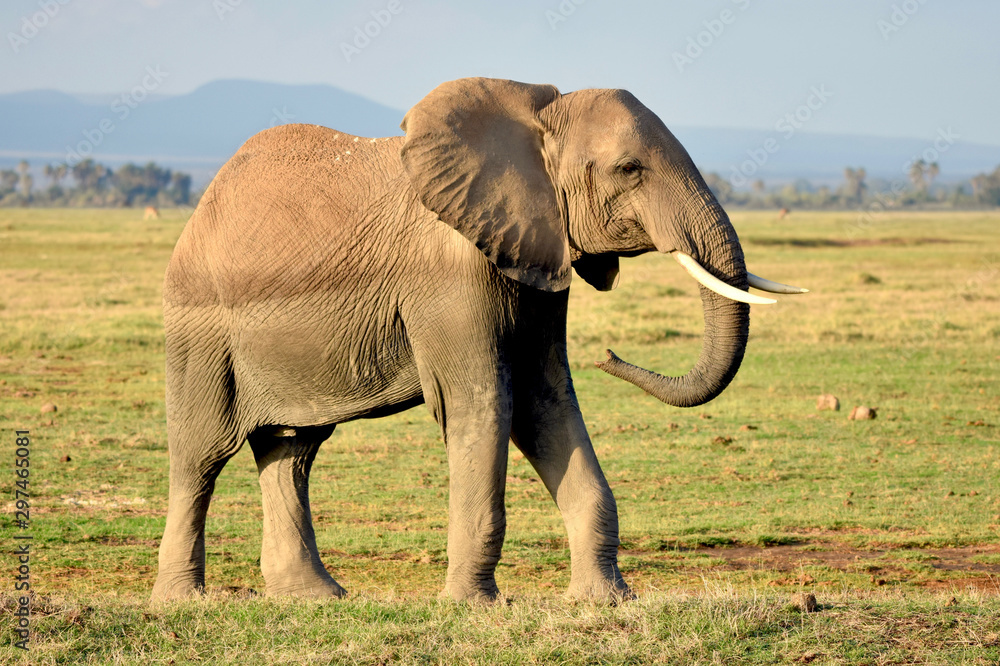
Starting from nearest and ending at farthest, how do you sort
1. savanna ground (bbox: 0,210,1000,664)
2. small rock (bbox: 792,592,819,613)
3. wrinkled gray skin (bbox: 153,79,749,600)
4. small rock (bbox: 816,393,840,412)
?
savanna ground (bbox: 0,210,1000,664) → small rock (bbox: 792,592,819,613) → wrinkled gray skin (bbox: 153,79,749,600) → small rock (bbox: 816,393,840,412)

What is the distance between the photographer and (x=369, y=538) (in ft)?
28.3

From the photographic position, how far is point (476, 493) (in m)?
5.99

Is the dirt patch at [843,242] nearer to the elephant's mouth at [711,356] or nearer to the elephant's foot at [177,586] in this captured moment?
the elephant's foot at [177,586]

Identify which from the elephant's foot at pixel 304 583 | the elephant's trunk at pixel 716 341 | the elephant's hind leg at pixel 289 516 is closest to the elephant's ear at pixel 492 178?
the elephant's trunk at pixel 716 341

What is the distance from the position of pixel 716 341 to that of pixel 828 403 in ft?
26.6

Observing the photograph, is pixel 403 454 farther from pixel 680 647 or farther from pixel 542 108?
pixel 680 647

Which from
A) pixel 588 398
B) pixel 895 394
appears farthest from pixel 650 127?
pixel 895 394

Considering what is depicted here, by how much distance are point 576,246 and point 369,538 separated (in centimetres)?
346

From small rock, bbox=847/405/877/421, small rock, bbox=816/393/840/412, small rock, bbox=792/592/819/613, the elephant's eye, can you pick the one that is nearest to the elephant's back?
the elephant's eye

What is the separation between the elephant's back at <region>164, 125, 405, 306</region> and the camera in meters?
6.26

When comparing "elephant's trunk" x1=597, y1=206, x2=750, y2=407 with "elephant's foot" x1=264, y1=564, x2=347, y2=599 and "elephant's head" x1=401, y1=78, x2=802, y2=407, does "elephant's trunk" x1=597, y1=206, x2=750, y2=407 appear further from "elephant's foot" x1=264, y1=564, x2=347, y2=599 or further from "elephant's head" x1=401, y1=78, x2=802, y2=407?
"elephant's foot" x1=264, y1=564, x2=347, y2=599

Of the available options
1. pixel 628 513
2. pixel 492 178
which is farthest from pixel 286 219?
pixel 628 513

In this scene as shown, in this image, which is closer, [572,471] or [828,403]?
[572,471]

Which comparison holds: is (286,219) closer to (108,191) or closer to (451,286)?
(451,286)
